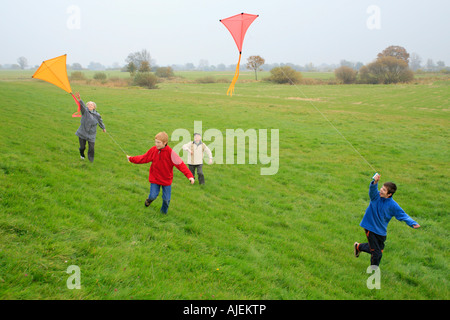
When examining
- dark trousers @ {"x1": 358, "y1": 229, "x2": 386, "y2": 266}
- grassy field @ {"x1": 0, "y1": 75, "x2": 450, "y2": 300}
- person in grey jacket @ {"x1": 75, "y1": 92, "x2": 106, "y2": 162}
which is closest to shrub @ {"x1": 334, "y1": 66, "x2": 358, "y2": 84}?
grassy field @ {"x1": 0, "y1": 75, "x2": 450, "y2": 300}

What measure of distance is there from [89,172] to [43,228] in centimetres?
389

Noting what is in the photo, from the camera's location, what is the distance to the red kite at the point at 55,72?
8.33 m

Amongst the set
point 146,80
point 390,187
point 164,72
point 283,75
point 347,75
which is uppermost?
point 164,72

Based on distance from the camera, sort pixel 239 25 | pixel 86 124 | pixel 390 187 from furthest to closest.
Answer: pixel 86 124
pixel 239 25
pixel 390 187

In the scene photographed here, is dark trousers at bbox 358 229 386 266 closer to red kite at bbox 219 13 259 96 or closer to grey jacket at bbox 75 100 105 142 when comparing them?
red kite at bbox 219 13 259 96

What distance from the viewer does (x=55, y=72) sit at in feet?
28.0

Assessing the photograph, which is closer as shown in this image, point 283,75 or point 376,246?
point 376,246

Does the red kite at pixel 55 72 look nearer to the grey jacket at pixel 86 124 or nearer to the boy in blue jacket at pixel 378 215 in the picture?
the grey jacket at pixel 86 124

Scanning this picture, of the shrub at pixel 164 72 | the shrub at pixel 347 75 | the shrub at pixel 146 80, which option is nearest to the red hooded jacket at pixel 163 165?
the shrub at pixel 146 80

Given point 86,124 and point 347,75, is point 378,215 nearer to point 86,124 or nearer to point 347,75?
point 86,124

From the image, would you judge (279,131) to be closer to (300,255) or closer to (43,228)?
(300,255)

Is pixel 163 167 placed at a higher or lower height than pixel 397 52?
lower

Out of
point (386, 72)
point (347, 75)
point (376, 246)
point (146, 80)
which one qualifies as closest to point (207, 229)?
point (376, 246)

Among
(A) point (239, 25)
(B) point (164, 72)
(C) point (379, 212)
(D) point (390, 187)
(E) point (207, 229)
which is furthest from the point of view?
(B) point (164, 72)
